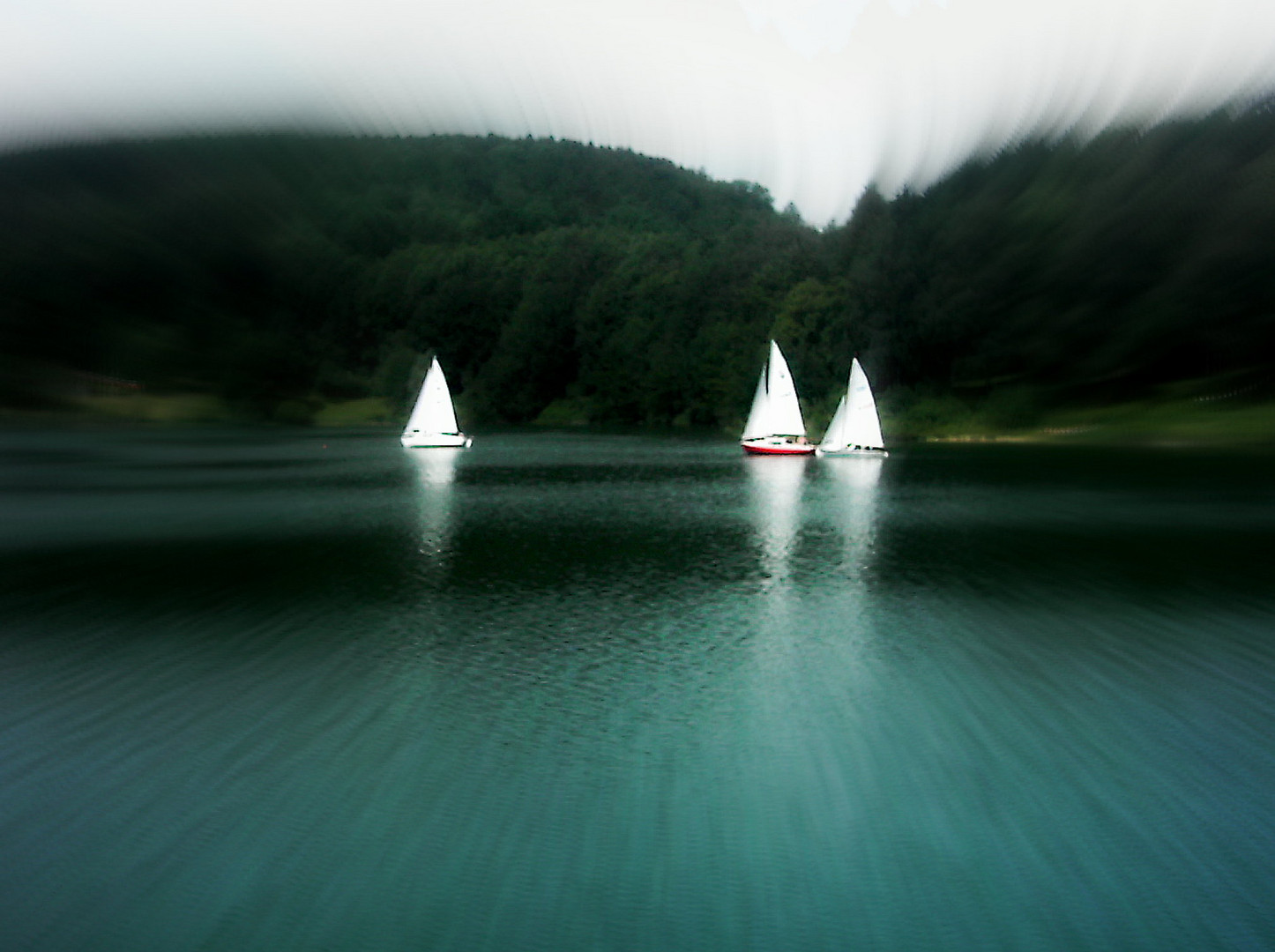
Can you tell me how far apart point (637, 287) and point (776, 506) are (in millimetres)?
121837

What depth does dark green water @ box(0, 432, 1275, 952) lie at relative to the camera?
8605 mm

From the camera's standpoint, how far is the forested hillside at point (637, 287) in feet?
330

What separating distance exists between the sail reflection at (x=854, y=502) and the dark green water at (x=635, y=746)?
21.1 inches

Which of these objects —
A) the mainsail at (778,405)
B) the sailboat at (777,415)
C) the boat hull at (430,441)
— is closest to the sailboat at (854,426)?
the sailboat at (777,415)

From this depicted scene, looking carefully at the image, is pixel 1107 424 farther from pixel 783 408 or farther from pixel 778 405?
pixel 778 405

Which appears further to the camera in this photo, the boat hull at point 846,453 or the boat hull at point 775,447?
the boat hull at point 775,447

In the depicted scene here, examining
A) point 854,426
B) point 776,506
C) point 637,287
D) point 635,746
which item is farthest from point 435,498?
point 637,287

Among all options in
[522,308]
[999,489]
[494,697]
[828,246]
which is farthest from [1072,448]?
[522,308]

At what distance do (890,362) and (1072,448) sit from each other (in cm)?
2941

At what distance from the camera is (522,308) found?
166 meters

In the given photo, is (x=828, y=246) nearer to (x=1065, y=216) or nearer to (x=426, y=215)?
(x=1065, y=216)

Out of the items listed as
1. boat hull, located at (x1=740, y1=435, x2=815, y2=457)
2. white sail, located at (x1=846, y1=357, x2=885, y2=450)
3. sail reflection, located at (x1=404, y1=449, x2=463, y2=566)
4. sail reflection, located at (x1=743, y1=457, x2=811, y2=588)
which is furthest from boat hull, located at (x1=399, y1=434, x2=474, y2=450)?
white sail, located at (x1=846, y1=357, x2=885, y2=450)

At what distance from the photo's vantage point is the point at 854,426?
68.6 meters

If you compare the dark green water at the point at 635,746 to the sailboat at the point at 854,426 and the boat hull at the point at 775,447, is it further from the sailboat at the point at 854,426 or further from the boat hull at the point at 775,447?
the boat hull at the point at 775,447
